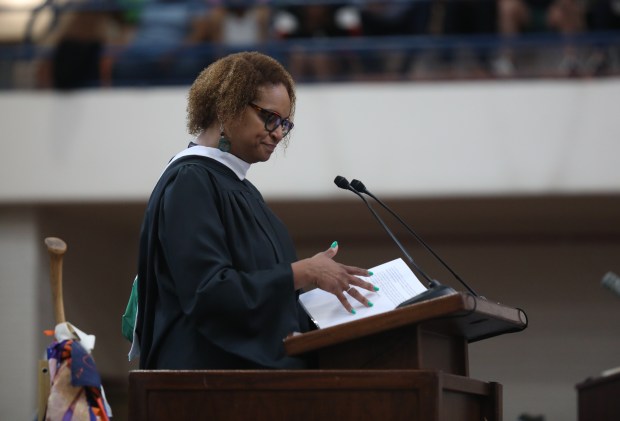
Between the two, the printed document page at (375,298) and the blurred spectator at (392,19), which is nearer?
the printed document page at (375,298)

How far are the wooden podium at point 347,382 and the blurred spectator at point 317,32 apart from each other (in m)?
5.06

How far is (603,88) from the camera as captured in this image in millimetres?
7246

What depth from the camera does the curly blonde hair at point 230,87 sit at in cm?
302

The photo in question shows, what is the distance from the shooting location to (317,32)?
26.0 ft

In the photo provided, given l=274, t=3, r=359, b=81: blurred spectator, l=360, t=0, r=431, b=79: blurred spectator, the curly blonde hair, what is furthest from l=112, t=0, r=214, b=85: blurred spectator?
the curly blonde hair

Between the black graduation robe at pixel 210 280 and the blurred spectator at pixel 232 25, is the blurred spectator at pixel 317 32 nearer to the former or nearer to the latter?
the blurred spectator at pixel 232 25

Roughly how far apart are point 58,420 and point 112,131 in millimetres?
4510

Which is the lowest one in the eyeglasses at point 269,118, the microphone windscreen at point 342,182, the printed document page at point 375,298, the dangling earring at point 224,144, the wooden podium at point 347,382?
the wooden podium at point 347,382

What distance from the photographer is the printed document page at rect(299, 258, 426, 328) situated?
111 inches

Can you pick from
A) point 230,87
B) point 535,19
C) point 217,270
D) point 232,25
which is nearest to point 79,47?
point 232,25

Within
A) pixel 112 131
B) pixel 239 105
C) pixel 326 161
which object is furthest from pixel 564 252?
pixel 239 105

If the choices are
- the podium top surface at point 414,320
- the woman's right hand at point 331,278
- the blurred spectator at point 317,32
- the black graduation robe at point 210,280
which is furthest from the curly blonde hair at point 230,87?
the blurred spectator at point 317,32

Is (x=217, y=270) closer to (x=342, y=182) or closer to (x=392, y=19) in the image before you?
(x=342, y=182)

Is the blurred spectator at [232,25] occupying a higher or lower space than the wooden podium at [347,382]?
higher
